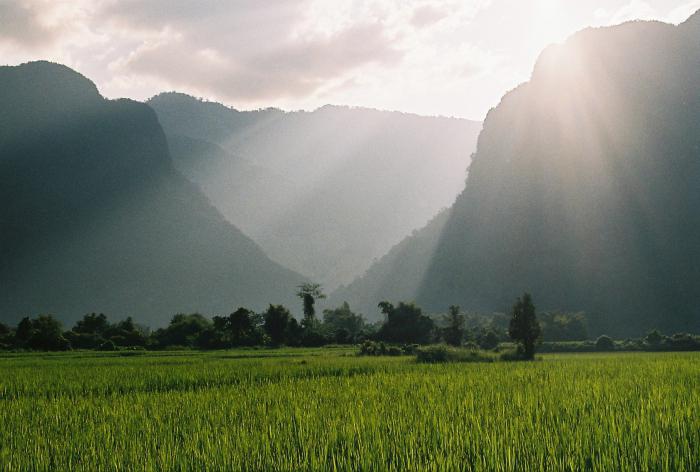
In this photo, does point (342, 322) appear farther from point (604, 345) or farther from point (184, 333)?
point (604, 345)

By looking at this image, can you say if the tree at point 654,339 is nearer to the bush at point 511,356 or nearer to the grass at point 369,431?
the bush at point 511,356

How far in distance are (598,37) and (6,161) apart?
577 feet

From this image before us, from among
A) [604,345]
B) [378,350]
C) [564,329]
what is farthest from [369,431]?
[564,329]

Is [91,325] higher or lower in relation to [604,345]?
higher

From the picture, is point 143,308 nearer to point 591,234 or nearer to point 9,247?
point 9,247

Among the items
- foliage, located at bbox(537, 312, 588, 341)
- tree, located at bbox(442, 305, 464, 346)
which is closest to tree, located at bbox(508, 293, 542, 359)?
tree, located at bbox(442, 305, 464, 346)

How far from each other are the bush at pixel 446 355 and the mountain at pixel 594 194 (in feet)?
232

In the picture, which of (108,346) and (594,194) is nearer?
(108,346)

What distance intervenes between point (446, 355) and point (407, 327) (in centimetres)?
3043

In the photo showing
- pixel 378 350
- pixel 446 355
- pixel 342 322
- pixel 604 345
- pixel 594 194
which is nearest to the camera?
pixel 446 355

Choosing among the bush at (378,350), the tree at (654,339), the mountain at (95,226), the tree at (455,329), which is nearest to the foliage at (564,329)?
the tree at (654,339)

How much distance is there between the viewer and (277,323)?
61.6 m

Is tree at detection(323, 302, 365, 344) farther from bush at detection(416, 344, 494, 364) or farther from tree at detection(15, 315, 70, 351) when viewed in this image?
bush at detection(416, 344, 494, 364)

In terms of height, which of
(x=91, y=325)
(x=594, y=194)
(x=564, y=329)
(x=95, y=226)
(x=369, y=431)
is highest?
(x=95, y=226)
